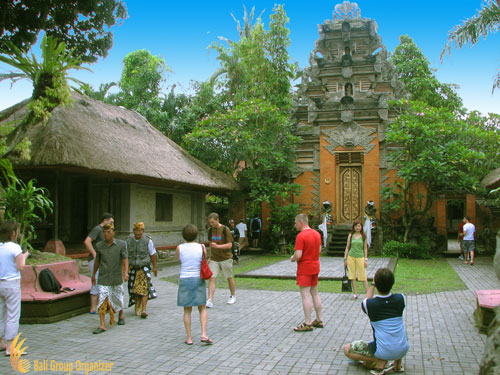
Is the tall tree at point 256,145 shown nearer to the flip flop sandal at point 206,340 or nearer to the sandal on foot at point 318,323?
the sandal on foot at point 318,323

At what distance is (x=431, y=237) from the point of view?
61.0ft

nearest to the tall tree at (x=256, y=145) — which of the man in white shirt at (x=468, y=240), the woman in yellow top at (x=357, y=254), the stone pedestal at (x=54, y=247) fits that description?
the man in white shirt at (x=468, y=240)

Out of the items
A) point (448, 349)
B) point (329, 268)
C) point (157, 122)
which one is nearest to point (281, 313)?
point (448, 349)

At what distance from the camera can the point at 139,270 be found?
755cm

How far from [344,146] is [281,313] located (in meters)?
13.5

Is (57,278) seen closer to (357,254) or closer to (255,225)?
(357,254)

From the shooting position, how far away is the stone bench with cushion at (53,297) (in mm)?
7160

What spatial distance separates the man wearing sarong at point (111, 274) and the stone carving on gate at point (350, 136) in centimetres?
1467

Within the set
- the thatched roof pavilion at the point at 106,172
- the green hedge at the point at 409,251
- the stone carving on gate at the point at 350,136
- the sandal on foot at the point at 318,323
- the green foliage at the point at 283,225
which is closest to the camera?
the sandal on foot at the point at 318,323

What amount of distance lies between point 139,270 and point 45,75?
4.77 meters

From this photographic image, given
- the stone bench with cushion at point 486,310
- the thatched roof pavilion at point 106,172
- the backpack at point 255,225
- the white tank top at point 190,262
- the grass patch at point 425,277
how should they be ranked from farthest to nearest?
the backpack at point 255,225, the thatched roof pavilion at point 106,172, the grass patch at point 425,277, the stone bench with cushion at point 486,310, the white tank top at point 190,262

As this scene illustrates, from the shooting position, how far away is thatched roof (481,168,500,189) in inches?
598

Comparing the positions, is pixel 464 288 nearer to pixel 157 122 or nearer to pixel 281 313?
pixel 281 313

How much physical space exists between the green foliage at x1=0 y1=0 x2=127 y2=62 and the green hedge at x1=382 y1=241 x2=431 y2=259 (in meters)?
12.5
